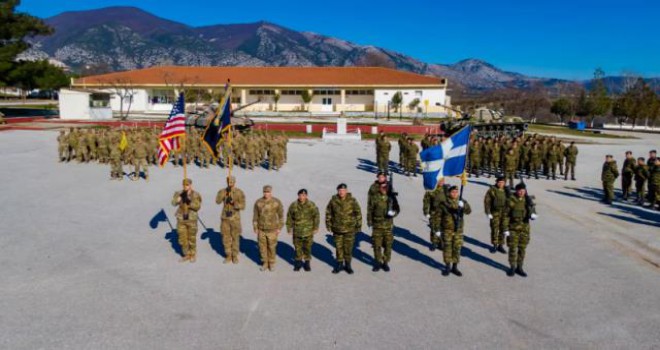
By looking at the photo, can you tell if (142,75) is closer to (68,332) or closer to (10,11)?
(10,11)

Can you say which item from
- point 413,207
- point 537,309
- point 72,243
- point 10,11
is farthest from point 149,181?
point 10,11

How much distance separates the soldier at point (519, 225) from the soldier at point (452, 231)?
807 millimetres

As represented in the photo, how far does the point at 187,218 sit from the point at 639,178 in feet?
40.3

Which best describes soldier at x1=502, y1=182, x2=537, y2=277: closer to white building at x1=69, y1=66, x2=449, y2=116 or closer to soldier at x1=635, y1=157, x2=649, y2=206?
soldier at x1=635, y1=157, x2=649, y2=206

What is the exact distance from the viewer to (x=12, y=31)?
4078 cm

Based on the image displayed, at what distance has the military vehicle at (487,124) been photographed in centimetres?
2594

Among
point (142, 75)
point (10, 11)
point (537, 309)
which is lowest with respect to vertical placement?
point (537, 309)

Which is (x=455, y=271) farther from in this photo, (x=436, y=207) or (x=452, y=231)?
(x=436, y=207)

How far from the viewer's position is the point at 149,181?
15.3 meters

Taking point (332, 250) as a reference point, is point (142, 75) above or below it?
above

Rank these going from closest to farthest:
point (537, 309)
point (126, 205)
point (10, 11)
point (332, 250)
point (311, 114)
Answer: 1. point (537, 309)
2. point (332, 250)
3. point (126, 205)
4. point (10, 11)
5. point (311, 114)

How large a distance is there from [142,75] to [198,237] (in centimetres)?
5678

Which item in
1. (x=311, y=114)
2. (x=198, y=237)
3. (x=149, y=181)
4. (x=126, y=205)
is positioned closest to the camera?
(x=198, y=237)

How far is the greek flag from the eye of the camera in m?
8.05
